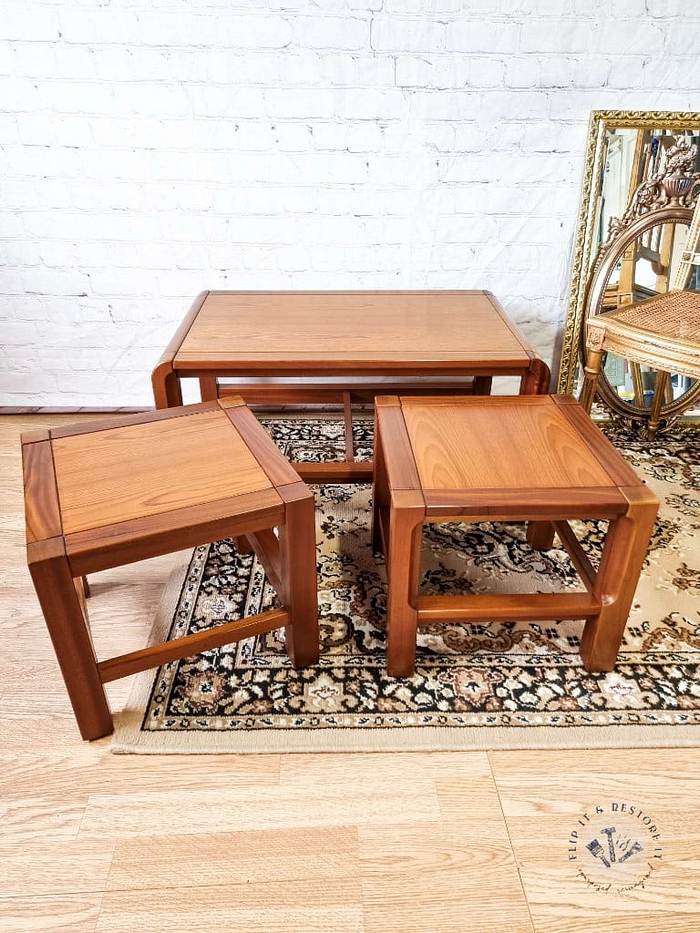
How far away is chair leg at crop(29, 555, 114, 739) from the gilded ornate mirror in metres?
1.73

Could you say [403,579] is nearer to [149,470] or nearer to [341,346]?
[149,470]

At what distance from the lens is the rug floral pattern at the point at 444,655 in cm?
128

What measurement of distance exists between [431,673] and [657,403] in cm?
136

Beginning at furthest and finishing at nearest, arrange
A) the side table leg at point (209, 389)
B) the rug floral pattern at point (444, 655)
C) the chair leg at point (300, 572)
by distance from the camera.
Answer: the side table leg at point (209, 389) < the rug floral pattern at point (444, 655) < the chair leg at point (300, 572)

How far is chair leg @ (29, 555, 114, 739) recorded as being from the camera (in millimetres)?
1040

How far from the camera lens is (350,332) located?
1709 mm

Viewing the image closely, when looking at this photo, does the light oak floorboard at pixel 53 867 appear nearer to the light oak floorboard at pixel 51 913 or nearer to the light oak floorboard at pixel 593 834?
the light oak floorboard at pixel 51 913

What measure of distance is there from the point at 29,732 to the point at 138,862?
14.4 inches

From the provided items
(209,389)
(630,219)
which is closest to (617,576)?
(209,389)

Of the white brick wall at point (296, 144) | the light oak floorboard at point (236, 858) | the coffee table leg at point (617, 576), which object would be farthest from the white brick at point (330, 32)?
the light oak floorboard at point (236, 858)

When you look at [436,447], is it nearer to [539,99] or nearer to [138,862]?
[138,862]

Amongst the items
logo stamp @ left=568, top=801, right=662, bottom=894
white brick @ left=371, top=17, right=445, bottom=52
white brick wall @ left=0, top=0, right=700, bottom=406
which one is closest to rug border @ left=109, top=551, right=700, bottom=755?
logo stamp @ left=568, top=801, right=662, bottom=894

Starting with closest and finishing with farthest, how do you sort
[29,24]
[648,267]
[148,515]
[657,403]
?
[148,515]
[29,24]
[648,267]
[657,403]

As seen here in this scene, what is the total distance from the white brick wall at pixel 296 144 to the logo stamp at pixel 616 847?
157 cm
